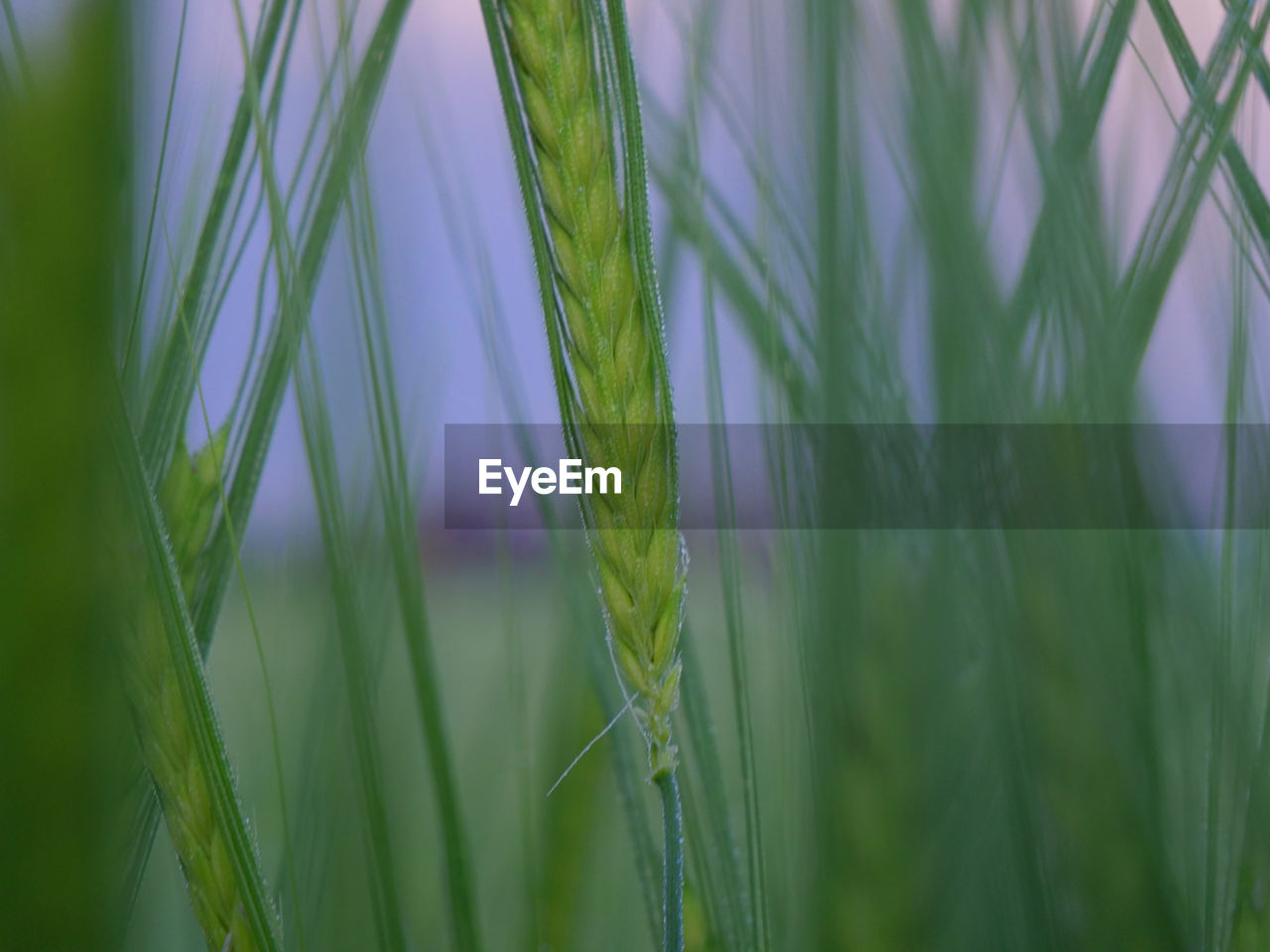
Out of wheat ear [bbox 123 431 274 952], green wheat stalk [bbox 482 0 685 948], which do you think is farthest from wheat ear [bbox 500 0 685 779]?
wheat ear [bbox 123 431 274 952]

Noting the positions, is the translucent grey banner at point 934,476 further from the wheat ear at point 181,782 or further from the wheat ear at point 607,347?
the wheat ear at point 181,782

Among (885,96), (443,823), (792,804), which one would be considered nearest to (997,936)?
(792,804)

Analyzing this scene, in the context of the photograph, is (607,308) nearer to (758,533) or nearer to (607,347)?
(607,347)

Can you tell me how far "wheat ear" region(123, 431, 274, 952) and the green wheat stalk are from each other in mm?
114

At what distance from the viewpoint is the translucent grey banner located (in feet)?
0.94

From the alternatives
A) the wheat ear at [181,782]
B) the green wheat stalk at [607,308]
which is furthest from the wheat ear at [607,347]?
the wheat ear at [181,782]

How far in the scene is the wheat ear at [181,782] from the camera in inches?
9.8

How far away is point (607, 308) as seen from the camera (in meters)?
0.23

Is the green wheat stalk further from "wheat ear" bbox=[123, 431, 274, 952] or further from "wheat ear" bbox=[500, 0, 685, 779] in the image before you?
"wheat ear" bbox=[123, 431, 274, 952]

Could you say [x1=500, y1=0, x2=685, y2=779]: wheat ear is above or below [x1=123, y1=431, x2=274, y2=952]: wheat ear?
above

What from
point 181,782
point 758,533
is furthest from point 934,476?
point 181,782

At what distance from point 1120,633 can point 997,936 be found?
4.4 inches

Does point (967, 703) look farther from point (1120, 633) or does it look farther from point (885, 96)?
point (885, 96)

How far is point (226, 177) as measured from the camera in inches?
12.2
